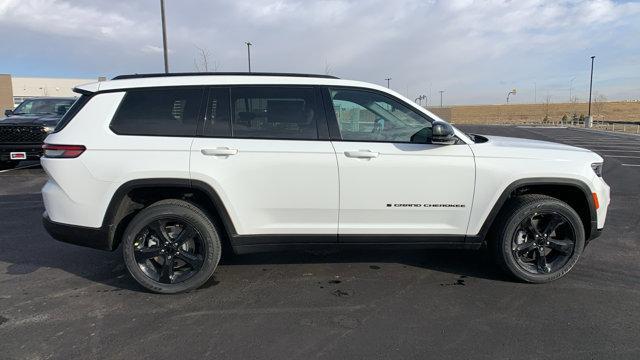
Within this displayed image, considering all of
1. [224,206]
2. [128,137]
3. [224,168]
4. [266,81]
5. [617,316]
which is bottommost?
[617,316]

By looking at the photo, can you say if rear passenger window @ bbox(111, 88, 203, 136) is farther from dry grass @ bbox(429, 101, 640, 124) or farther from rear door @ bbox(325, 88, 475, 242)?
dry grass @ bbox(429, 101, 640, 124)

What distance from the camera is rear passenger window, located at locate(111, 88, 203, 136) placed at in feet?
12.7

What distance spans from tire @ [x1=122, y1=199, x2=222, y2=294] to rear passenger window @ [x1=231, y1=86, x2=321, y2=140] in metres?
0.82

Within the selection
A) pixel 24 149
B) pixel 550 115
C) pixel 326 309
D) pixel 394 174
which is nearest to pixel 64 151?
pixel 326 309

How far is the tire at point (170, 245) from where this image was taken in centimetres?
390

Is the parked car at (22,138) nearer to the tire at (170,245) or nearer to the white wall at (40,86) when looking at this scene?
the tire at (170,245)

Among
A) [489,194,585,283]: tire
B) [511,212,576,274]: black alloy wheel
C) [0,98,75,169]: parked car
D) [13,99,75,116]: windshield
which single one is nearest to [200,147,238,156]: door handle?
[489,194,585,283]: tire

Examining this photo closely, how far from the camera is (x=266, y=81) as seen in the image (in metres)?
4.06

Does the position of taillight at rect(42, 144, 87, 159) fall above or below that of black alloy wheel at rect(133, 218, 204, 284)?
above

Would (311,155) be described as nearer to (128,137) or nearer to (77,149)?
(128,137)

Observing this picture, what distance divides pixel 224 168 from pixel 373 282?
1.67 meters

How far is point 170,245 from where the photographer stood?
3.98 metres

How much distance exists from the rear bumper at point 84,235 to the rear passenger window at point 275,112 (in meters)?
1.39

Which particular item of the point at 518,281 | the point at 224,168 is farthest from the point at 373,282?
the point at 224,168
